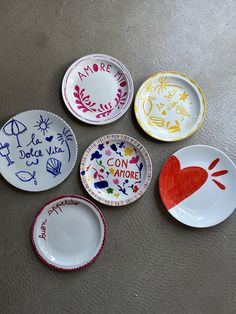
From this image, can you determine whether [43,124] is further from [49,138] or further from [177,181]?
[177,181]

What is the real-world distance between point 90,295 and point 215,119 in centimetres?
61

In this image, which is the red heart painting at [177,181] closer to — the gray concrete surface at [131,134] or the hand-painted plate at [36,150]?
the gray concrete surface at [131,134]

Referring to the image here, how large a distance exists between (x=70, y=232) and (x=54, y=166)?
0.18 meters

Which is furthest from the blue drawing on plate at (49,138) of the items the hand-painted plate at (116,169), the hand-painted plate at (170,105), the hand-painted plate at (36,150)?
the hand-painted plate at (170,105)

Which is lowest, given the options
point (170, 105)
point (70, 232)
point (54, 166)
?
point (70, 232)

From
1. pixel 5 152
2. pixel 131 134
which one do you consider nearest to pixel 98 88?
pixel 131 134

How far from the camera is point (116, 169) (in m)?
1.00

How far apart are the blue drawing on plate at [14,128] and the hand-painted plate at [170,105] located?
321mm

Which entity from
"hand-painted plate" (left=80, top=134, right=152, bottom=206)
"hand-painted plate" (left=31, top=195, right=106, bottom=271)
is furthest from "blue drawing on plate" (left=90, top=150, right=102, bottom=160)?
"hand-painted plate" (left=31, top=195, right=106, bottom=271)

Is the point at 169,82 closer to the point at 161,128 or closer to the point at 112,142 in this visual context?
the point at 161,128

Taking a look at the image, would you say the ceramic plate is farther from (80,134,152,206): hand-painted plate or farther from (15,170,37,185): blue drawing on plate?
(15,170,37,185): blue drawing on plate

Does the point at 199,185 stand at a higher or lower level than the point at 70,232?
higher

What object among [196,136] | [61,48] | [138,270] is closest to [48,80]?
[61,48]

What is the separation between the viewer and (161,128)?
1.03 m
